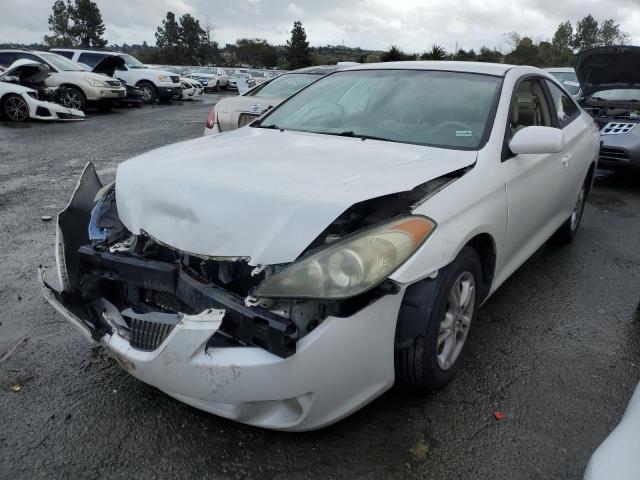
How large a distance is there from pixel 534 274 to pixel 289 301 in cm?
275

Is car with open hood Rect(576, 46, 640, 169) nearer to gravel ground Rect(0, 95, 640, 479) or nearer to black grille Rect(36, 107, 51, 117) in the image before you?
gravel ground Rect(0, 95, 640, 479)

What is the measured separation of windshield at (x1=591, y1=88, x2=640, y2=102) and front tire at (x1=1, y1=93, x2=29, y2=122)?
470 inches

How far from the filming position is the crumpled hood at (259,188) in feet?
6.71

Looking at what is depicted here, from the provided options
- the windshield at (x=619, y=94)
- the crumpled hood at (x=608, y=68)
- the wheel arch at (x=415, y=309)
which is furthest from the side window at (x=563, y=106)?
the windshield at (x=619, y=94)

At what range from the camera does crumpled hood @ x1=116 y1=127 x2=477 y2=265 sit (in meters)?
2.04

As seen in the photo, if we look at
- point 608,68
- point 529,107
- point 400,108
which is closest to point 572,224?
point 529,107

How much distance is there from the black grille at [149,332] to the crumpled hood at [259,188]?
314mm

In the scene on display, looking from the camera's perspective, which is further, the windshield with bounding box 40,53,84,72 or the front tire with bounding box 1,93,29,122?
the windshield with bounding box 40,53,84,72

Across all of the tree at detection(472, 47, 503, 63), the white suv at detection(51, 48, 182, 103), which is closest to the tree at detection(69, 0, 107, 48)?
the tree at detection(472, 47, 503, 63)

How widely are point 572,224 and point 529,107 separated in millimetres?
1615

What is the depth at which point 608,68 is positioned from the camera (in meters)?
7.98

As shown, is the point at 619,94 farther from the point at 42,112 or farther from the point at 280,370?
the point at 42,112

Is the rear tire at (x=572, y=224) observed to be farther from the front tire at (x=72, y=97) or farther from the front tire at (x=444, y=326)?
the front tire at (x=72, y=97)

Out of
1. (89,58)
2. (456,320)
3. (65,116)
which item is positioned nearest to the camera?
(456,320)
